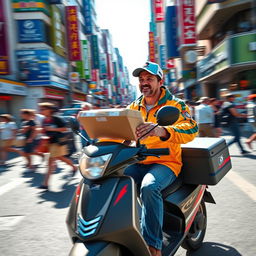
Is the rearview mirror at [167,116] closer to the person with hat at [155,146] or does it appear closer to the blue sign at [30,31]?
the person with hat at [155,146]

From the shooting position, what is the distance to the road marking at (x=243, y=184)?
4473mm

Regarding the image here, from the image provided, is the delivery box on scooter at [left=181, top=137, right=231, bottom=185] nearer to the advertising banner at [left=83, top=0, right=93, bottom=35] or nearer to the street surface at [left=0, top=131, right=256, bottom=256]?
the street surface at [left=0, top=131, right=256, bottom=256]

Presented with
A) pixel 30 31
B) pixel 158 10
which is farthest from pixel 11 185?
pixel 158 10

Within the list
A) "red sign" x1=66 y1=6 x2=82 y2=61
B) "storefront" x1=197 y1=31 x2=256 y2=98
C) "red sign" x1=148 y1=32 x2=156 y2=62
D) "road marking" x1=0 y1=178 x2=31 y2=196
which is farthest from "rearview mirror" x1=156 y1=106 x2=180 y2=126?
"red sign" x1=148 y1=32 x2=156 y2=62

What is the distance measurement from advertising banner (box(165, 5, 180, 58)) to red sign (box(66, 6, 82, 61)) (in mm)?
9074

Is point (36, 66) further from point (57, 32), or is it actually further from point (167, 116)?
point (167, 116)

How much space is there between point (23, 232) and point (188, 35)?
775 inches

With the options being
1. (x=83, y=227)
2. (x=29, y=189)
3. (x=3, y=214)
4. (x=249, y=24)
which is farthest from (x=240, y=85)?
(x=83, y=227)

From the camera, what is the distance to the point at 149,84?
2646 millimetres

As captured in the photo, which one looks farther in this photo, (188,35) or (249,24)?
(188,35)

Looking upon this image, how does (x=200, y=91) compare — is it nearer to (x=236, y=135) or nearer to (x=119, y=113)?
(x=236, y=135)

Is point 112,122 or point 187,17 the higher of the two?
point 187,17

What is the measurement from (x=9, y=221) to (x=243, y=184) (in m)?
3.83

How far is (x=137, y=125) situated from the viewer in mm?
2096
